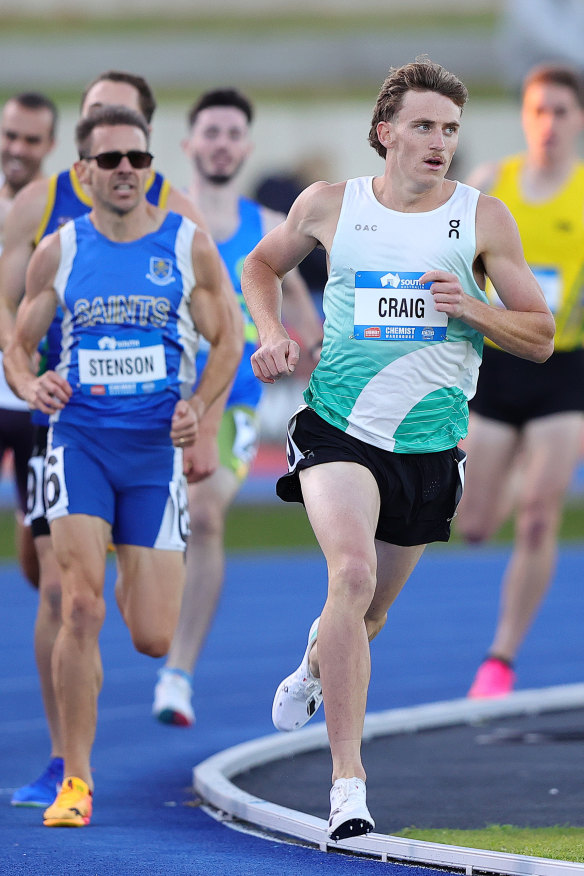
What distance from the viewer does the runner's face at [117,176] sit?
6137mm

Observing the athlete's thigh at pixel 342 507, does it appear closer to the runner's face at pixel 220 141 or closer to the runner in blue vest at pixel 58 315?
the runner in blue vest at pixel 58 315

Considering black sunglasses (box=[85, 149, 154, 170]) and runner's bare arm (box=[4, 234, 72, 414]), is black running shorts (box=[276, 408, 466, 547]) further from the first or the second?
black sunglasses (box=[85, 149, 154, 170])

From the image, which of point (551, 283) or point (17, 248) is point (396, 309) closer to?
point (17, 248)

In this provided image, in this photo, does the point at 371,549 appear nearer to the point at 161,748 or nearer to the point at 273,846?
the point at 273,846

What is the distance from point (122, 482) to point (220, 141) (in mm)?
2923

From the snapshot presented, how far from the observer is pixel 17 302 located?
6.57 metres

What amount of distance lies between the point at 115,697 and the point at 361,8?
93.8ft

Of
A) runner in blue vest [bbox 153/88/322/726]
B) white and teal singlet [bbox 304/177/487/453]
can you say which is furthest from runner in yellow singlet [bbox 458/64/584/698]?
white and teal singlet [bbox 304/177/487/453]

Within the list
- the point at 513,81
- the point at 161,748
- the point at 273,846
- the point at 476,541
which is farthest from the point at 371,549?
the point at 513,81

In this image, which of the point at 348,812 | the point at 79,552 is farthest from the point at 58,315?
the point at 348,812

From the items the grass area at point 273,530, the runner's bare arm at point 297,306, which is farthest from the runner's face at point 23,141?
the grass area at point 273,530

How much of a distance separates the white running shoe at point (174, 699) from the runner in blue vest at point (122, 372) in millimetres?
1470

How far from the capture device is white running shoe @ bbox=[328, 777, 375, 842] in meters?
4.53

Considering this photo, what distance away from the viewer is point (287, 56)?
111 feet
